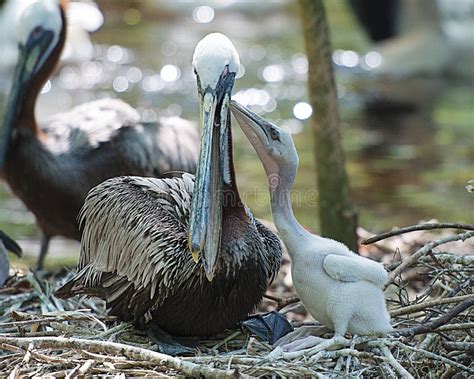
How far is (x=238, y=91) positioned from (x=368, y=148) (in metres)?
2.40

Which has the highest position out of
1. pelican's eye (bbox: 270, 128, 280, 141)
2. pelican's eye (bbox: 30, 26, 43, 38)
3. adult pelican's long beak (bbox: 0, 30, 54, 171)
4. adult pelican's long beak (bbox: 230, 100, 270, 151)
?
pelican's eye (bbox: 30, 26, 43, 38)

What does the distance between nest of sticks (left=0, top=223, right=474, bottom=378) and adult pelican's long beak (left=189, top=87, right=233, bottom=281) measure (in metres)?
0.45

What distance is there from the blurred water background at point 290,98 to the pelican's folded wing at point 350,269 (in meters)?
4.11

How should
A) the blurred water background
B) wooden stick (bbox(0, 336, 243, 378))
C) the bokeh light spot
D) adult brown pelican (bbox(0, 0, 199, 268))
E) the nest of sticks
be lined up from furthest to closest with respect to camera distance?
the bokeh light spot, the blurred water background, adult brown pelican (bbox(0, 0, 199, 268)), the nest of sticks, wooden stick (bbox(0, 336, 243, 378))

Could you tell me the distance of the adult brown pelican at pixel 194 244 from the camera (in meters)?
4.52

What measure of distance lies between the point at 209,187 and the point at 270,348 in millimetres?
826

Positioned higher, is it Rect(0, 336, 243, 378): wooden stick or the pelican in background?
the pelican in background

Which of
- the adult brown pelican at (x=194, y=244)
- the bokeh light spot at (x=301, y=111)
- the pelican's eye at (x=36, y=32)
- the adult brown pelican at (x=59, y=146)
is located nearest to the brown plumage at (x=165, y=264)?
the adult brown pelican at (x=194, y=244)

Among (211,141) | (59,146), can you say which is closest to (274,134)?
(211,141)

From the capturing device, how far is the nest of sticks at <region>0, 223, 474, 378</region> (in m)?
4.27

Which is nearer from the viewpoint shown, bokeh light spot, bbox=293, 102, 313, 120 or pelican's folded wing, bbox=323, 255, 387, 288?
pelican's folded wing, bbox=323, 255, 387, 288

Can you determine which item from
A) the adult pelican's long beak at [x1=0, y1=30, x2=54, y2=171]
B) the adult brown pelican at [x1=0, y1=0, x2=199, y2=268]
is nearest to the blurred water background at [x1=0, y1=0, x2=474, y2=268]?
the adult brown pelican at [x1=0, y1=0, x2=199, y2=268]

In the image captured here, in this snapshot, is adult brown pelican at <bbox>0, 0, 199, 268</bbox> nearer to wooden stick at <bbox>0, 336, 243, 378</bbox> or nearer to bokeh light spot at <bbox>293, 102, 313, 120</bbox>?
wooden stick at <bbox>0, 336, 243, 378</bbox>

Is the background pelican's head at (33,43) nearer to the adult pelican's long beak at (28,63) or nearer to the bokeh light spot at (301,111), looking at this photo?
the adult pelican's long beak at (28,63)
